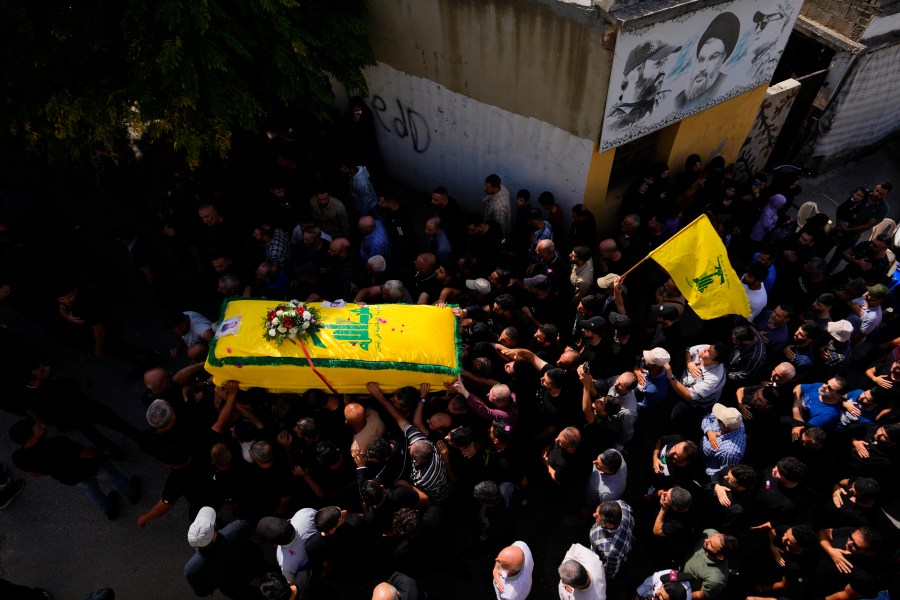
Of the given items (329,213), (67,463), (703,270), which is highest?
(703,270)

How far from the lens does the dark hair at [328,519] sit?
3783mm

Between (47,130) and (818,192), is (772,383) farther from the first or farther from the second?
(47,130)

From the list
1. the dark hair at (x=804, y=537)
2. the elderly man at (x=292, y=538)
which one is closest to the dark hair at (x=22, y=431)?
the elderly man at (x=292, y=538)

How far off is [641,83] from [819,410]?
385 cm

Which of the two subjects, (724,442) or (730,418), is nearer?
(730,418)

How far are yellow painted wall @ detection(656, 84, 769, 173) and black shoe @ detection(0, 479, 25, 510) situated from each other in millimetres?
8695

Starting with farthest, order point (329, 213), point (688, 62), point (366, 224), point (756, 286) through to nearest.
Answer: point (329, 213)
point (366, 224)
point (688, 62)
point (756, 286)

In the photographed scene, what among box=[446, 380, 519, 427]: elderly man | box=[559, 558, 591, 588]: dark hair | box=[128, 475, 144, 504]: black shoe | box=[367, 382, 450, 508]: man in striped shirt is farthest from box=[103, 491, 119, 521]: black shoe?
box=[559, 558, 591, 588]: dark hair

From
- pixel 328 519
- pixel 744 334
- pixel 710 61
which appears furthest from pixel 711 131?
pixel 328 519

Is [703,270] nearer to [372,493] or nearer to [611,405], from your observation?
[611,405]

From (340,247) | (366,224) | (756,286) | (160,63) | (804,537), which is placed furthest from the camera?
(366,224)

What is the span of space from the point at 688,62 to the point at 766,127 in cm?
337

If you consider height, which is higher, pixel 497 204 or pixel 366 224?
pixel 366 224

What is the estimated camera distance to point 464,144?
775cm
